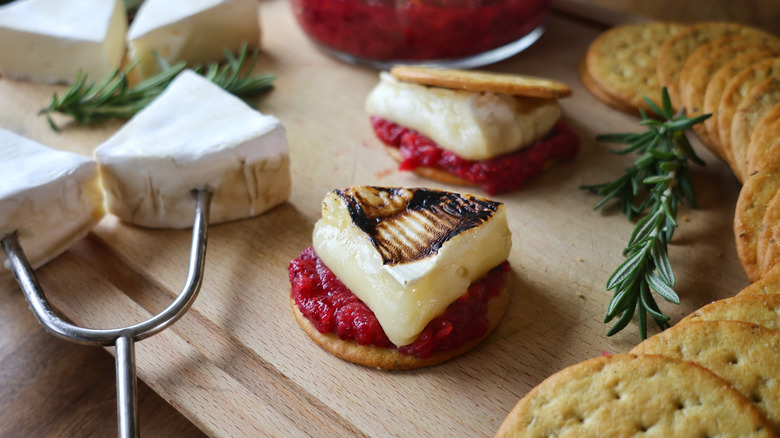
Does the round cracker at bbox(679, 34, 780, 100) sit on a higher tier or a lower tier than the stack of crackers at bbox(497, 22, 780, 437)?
higher

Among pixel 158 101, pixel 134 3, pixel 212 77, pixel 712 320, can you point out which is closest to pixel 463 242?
pixel 712 320

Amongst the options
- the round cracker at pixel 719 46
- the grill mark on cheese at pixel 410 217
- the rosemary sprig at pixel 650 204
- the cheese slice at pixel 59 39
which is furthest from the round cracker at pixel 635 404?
the cheese slice at pixel 59 39

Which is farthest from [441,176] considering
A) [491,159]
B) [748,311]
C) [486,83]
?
[748,311]

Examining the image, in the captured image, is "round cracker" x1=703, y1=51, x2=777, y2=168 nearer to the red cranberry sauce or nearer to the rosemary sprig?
the rosemary sprig

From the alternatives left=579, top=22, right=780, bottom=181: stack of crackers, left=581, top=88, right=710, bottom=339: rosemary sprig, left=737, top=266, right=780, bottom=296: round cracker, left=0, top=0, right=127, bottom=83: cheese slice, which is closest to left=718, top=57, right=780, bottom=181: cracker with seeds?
left=579, top=22, right=780, bottom=181: stack of crackers

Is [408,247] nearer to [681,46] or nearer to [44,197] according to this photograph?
[44,197]

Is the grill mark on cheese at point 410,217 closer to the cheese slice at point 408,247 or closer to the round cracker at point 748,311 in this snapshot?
the cheese slice at point 408,247
